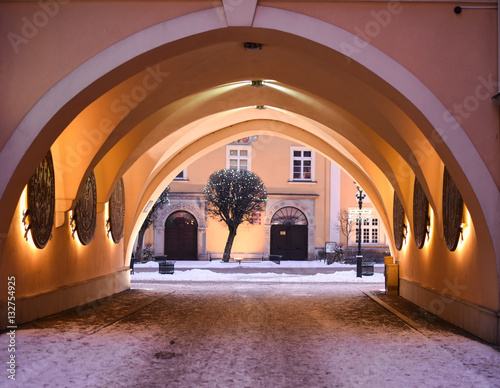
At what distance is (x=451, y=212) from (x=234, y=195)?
836 inches

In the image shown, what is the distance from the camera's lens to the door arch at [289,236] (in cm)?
3478

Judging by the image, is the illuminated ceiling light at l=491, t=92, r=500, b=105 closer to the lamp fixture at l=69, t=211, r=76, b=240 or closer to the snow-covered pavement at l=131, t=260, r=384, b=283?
the lamp fixture at l=69, t=211, r=76, b=240

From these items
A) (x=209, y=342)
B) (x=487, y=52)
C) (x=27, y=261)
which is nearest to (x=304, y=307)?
(x=209, y=342)

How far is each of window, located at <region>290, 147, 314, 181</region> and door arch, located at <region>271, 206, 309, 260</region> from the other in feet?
7.44

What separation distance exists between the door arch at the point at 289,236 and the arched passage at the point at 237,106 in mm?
17224

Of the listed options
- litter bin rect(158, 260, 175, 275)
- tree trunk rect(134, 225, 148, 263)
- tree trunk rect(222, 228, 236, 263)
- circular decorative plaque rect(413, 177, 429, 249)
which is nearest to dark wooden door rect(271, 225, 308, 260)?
tree trunk rect(222, 228, 236, 263)

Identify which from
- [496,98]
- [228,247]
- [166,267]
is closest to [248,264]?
[228,247]

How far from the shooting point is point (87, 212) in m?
13.1

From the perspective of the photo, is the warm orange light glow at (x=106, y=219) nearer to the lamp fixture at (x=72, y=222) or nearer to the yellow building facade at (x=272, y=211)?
the lamp fixture at (x=72, y=222)

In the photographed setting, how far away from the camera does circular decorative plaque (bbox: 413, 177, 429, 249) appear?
40.8 ft

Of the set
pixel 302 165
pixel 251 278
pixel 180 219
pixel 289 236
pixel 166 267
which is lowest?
pixel 251 278

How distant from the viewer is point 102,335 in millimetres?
8703

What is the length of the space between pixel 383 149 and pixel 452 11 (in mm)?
5267

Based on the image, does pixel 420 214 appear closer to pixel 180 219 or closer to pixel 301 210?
pixel 301 210
